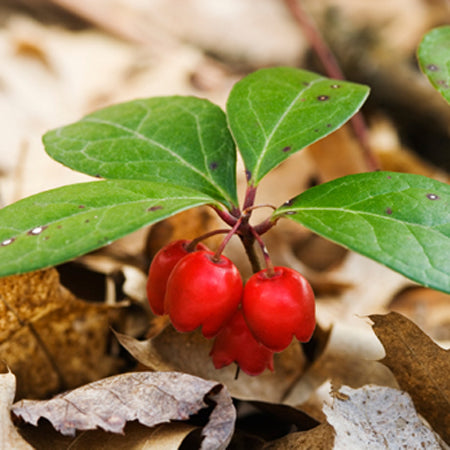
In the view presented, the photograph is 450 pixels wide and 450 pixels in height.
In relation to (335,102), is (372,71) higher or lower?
lower

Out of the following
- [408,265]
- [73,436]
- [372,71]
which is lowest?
[73,436]

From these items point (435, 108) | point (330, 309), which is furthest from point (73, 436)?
point (435, 108)

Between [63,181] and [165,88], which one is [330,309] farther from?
[165,88]

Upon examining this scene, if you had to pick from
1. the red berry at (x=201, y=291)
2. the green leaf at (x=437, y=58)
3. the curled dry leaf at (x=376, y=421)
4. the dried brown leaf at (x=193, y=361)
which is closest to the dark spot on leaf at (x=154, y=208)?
the red berry at (x=201, y=291)

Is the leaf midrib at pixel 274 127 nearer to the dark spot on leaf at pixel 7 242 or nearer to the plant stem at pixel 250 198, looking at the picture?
the plant stem at pixel 250 198

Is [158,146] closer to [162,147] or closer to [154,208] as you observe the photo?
[162,147]

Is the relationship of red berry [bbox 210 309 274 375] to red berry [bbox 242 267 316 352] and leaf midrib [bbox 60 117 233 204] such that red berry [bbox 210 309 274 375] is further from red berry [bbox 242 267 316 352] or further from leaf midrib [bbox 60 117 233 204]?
leaf midrib [bbox 60 117 233 204]

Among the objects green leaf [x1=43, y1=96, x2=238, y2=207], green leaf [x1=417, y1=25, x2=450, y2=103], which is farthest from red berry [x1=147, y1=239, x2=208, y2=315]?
green leaf [x1=417, y1=25, x2=450, y2=103]
